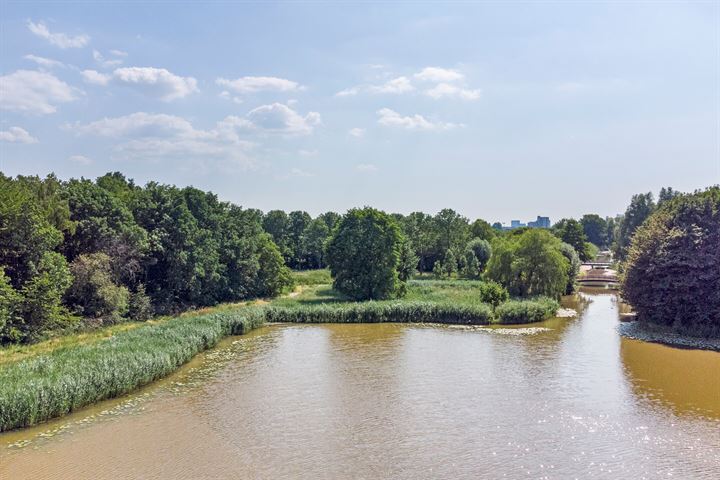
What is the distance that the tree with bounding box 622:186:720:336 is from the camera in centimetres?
3122

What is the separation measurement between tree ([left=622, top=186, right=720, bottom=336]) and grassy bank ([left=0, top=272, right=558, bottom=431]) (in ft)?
26.4

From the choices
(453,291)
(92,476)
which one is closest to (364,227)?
(453,291)

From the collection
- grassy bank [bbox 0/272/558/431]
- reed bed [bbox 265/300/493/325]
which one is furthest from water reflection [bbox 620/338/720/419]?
reed bed [bbox 265/300/493/325]

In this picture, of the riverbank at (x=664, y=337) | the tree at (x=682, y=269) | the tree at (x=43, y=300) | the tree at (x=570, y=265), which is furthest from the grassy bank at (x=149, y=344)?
the tree at (x=570, y=265)

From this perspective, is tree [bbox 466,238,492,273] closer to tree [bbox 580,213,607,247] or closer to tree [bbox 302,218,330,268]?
tree [bbox 302,218,330,268]

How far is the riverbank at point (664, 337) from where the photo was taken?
30.1 m

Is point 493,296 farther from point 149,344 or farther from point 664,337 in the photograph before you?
point 149,344

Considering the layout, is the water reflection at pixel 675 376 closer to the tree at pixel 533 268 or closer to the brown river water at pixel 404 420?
the brown river water at pixel 404 420

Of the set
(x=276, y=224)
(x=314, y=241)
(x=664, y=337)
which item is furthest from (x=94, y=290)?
(x=314, y=241)

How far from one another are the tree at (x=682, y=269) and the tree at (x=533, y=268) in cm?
1110

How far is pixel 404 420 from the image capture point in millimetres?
19641

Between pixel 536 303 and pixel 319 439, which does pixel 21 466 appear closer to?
pixel 319 439

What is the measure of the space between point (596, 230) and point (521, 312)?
125335 millimetres

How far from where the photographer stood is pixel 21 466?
51.5ft
